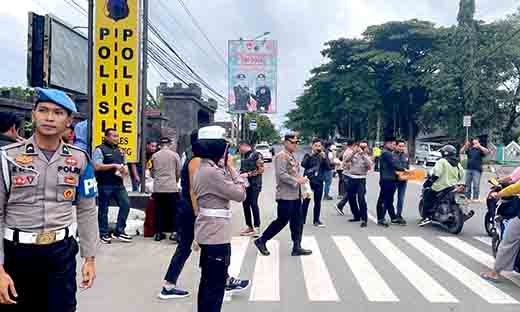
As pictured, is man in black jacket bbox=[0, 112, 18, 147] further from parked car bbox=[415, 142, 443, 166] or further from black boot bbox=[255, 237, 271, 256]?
parked car bbox=[415, 142, 443, 166]

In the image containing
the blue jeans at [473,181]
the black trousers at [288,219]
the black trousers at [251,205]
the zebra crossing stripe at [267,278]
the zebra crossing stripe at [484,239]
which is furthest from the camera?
the blue jeans at [473,181]

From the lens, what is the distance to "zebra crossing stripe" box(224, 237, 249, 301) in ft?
21.1

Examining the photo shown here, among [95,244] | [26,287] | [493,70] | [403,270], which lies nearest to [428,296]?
[403,270]

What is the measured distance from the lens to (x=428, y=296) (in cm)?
553

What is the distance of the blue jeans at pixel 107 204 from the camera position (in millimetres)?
7875

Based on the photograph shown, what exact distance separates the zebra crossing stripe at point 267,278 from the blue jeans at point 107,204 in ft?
7.89

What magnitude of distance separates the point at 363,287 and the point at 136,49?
625cm

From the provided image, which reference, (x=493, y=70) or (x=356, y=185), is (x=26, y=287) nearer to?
(x=356, y=185)

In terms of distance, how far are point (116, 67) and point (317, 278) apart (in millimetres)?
5746

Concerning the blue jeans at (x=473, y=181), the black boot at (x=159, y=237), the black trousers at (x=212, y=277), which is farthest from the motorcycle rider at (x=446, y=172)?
the black trousers at (x=212, y=277)

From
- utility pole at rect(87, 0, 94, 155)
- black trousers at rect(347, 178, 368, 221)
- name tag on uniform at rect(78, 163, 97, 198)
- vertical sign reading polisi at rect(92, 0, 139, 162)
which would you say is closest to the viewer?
name tag on uniform at rect(78, 163, 97, 198)

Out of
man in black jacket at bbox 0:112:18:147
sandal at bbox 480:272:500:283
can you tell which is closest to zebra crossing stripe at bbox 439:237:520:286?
sandal at bbox 480:272:500:283

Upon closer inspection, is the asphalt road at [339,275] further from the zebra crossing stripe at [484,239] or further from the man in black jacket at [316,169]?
the man in black jacket at [316,169]

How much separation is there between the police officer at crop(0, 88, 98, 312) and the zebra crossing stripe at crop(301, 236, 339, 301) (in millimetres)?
3101
